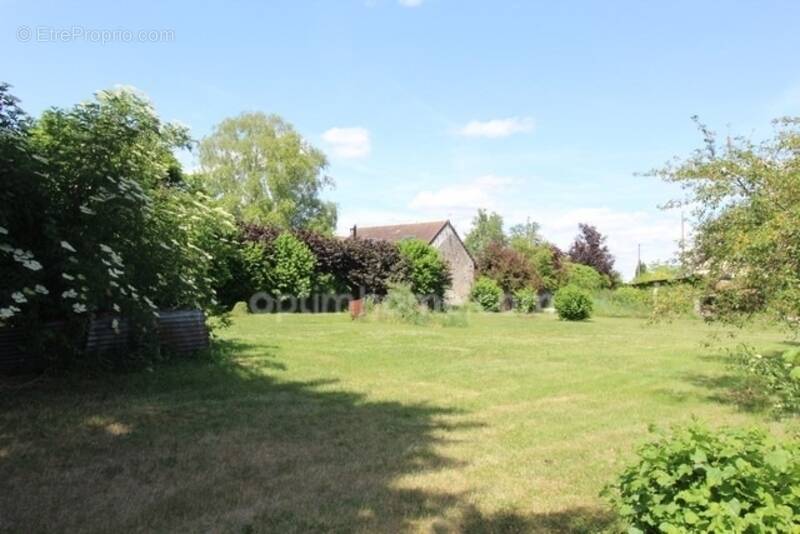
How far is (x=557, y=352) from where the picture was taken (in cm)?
1286

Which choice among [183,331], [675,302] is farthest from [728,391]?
[183,331]

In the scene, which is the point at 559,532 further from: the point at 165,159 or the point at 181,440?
the point at 165,159

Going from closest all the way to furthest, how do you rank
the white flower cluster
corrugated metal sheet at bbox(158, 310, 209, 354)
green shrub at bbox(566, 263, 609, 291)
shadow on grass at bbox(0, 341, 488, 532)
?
shadow on grass at bbox(0, 341, 488, 532) < the white flower cluster < corrugated metal sheet at bbox(158, 310, 209, 354) < green shrub at bbox(566, 263, 609, 291)

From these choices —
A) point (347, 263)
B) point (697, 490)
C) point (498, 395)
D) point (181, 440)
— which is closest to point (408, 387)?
point (498, 395)

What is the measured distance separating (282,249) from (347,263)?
4.10m

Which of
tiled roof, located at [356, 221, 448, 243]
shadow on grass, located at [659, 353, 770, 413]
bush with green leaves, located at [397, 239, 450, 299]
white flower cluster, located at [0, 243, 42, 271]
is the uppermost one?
tiled roof, located at [356, 221, 448, 243]

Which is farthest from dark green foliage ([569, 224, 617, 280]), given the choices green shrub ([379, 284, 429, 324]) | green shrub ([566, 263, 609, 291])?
green shrub ([379, 284, 429, 324])

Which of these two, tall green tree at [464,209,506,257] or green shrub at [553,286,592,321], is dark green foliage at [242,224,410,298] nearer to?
green shrub at [553,286,592,321]

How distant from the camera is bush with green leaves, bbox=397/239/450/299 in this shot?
31.4 metres

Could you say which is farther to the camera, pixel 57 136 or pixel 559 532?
pixel 57 136

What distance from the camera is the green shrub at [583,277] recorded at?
39.9 meters

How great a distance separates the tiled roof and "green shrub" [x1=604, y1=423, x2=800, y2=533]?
127 ft

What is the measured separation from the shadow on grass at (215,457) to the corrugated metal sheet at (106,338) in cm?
46

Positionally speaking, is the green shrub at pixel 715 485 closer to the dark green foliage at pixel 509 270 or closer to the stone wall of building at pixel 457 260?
the dark green foliage at pixel 509 270
